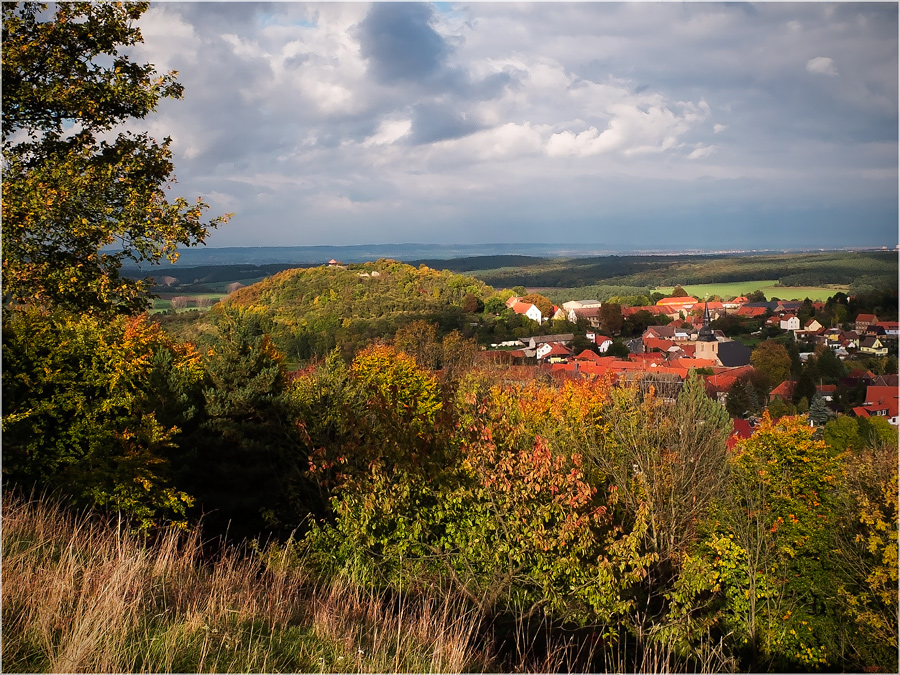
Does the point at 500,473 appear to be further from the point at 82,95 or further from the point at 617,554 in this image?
the point at 82,95

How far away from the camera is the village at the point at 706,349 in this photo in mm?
43688

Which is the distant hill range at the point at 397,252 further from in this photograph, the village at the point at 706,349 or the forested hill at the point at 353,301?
the village at the point at 706,349

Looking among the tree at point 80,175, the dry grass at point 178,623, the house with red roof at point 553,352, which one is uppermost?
the tree at point 80,175

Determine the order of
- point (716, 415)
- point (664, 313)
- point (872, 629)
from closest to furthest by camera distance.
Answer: point (872, 629)
point (716, 415)
point (664, 313)

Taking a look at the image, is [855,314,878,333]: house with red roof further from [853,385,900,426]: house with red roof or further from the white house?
the white house

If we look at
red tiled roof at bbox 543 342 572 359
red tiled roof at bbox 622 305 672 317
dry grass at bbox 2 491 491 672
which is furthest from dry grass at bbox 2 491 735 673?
red tiled roof at bbox 622 305 672 317

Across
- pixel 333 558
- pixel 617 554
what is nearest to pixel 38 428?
pixel 333 558

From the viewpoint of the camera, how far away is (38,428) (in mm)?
11266

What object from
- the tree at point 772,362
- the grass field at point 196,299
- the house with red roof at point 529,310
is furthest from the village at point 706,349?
the grass field at point 196,299

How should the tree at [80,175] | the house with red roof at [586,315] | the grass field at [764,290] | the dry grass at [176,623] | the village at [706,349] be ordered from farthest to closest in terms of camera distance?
the house with red roof at [586,315] < the grass field at [764,290] < the village at [706,349] < the tree at [80,175] < the dry grass at [176,623]

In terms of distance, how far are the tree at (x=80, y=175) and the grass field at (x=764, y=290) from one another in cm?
6619

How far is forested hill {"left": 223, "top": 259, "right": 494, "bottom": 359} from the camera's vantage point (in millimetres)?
66125

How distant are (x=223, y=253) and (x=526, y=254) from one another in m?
113

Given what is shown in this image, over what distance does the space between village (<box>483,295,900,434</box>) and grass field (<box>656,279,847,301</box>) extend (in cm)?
159
